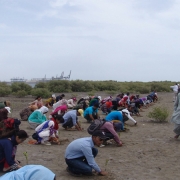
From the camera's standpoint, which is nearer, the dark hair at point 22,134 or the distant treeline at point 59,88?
the dark hair at point 22,134

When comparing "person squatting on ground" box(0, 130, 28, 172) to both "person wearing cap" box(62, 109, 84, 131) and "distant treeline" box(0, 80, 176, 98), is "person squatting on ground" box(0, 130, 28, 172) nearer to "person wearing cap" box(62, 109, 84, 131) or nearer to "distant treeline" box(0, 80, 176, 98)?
"person wearing cap" box(62, 109, 84, 131)

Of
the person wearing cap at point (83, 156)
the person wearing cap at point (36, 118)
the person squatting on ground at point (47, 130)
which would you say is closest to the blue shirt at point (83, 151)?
the person wearing cap at point (83, 156)

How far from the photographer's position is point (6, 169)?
5.73 m

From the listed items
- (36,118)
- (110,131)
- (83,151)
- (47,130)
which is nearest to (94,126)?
(110,131)

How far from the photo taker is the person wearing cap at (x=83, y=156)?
567 cm

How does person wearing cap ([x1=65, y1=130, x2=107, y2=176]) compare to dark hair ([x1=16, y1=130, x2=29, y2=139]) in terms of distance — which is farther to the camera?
person wearing cap ([x1=65, y1=130, x2=107, y2=176])

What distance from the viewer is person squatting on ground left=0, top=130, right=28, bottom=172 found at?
219 inches

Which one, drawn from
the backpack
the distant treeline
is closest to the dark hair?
the backpack

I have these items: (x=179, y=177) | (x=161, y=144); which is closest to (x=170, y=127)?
(x=161, y=144)

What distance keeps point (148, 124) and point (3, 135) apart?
7936 millimetres

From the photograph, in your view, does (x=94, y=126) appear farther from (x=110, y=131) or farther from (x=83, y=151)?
(x=83, y=151)

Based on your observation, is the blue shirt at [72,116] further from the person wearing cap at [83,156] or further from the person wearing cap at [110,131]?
the person wearing cap at [83,156]

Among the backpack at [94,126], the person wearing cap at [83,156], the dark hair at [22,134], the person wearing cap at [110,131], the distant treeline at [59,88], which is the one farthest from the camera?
the distant treeline at [59,88]

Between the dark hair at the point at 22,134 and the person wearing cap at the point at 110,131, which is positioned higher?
the dark hair at the point at 22,134
